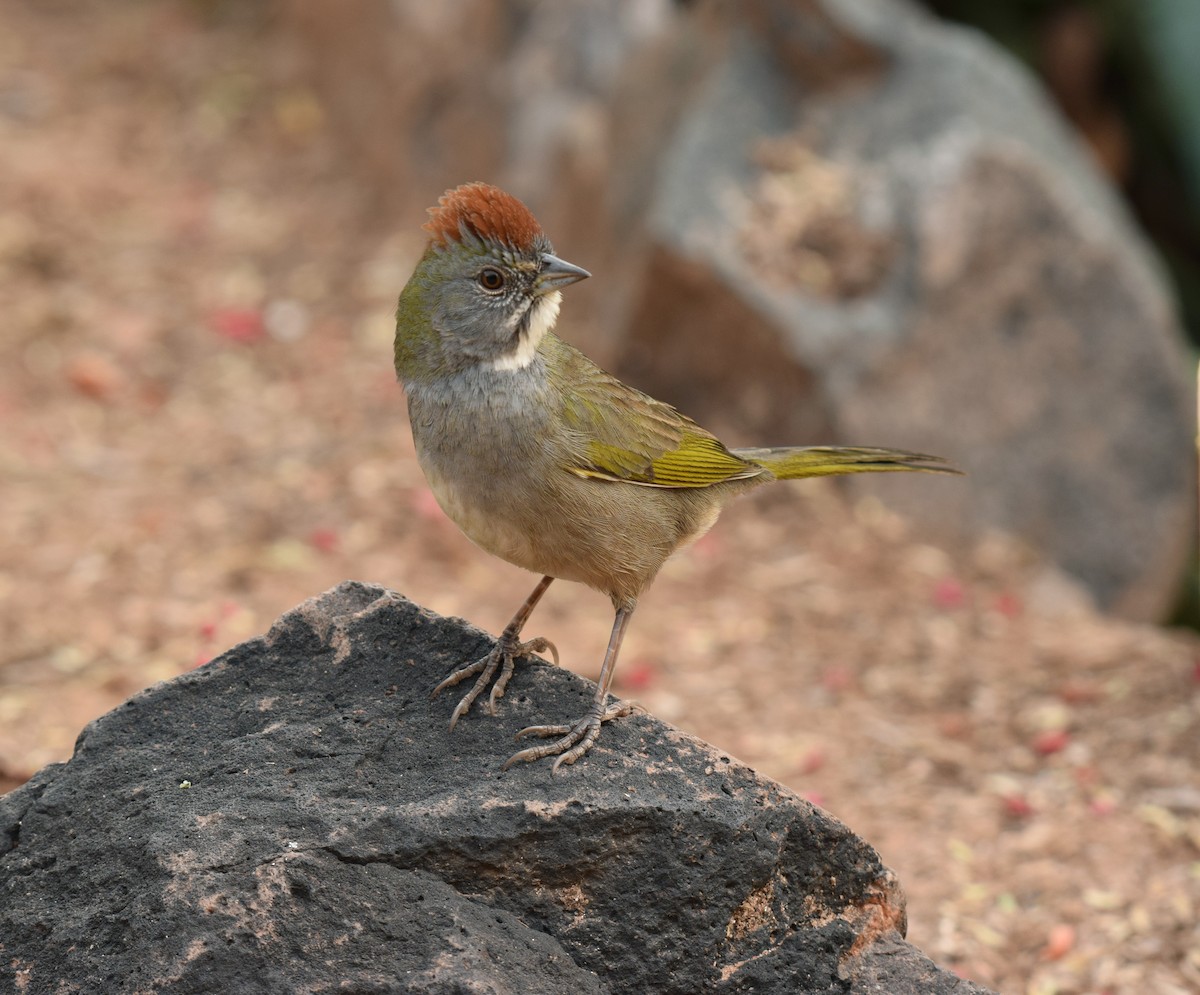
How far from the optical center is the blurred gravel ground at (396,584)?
15.9 ft

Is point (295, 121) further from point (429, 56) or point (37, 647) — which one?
point (37, 647)

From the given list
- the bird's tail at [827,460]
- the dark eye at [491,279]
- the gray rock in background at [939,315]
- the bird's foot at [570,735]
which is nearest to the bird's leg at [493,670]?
the bird's foot at [570,735]

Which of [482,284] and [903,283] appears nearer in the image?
[482,284]

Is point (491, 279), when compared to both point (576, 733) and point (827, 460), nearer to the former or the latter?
point (576, 733)

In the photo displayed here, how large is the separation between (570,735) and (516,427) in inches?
31.3

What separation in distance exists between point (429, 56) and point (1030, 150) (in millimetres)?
3902

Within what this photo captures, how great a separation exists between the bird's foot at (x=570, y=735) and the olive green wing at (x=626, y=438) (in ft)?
2.10

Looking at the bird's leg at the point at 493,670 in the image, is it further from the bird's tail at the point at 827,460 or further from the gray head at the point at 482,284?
the bird's tail at the point at 827,460

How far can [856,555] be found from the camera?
6.81 meters

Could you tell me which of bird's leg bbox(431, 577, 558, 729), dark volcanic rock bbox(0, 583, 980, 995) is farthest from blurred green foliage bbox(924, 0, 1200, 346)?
dark volcanic rock bbox(0, 583, 980, 995)

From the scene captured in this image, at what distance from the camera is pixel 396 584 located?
6.20 meters

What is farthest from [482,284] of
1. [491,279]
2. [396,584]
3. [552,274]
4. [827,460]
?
[396,584]

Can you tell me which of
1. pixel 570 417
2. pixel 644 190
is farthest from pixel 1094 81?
pixel 570 417

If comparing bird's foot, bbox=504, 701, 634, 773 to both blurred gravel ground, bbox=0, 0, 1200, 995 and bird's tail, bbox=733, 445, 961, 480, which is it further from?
bird's tail, bbox=733, 445, 961, 480
